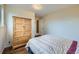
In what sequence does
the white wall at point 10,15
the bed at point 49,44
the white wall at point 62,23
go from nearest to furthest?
the white wall at point 10,15 < the bed at point 49,44 < the white wall at point 62,23

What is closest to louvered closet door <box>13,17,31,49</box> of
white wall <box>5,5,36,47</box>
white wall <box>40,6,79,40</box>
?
white wall <box>5,5,36,47</box>

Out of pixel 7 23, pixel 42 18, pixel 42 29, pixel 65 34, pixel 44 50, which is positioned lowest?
pixel 44 50

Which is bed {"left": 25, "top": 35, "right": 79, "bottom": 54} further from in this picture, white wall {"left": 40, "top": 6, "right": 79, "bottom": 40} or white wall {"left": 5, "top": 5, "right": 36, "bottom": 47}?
white wall {"left": 5, "top": 5, "right": 36, "bottom": 47}

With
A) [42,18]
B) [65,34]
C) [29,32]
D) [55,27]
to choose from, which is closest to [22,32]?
[29,32]

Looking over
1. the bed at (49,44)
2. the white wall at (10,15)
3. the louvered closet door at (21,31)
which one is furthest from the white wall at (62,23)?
the white wall at (10,15)

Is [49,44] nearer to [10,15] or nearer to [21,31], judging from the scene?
[21,31]

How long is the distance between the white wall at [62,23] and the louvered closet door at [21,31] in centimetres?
26

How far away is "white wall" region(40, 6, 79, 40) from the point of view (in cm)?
158

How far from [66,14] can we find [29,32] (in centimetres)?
80

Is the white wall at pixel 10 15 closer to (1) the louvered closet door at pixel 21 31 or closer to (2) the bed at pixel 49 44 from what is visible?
(1) the louvered closet door at pixel 21 31

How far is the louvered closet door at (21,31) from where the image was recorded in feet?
4.60

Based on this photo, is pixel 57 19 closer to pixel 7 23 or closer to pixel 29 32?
pixel 29 32

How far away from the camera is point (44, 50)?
1.36 meters
